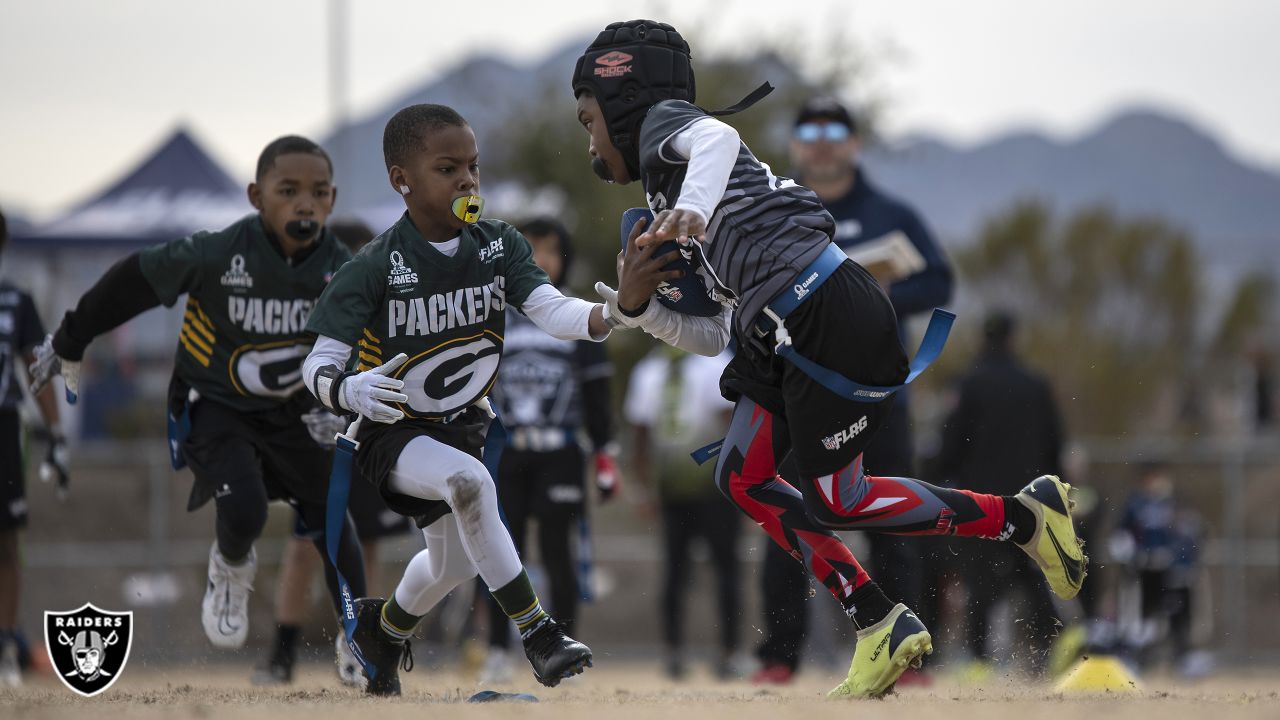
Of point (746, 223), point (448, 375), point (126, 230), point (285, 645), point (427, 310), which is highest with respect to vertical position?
point (126, 230)

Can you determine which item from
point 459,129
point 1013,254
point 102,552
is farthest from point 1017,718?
point 1013,254

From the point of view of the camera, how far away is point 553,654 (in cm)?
477

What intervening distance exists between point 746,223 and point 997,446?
174 inches

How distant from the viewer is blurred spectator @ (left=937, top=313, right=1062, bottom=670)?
27.8 feet

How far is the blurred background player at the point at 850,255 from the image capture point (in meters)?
7.16

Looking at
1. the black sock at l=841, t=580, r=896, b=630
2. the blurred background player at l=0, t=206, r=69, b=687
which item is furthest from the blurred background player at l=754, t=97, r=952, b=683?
the blurred background player at l=0, t=206, r=69, b=687

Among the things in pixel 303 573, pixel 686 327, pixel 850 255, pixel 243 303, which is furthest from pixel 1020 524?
pixel 303 573

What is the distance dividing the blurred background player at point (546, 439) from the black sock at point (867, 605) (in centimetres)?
281

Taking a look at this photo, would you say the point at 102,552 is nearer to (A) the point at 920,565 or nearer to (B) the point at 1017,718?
(A) the point at 920,565

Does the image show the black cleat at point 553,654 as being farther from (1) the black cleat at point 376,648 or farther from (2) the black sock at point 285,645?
(2) the black sock at point 285,645

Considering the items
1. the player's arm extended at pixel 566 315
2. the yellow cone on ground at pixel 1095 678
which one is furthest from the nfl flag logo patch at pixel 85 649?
the yellow cone on ground at pixel 1095 678

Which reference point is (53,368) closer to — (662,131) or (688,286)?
(688,286)

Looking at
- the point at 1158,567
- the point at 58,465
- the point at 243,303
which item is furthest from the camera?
the point at 1158,567

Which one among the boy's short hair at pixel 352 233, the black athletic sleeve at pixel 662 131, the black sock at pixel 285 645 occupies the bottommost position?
the black sock at pixel 285 645
